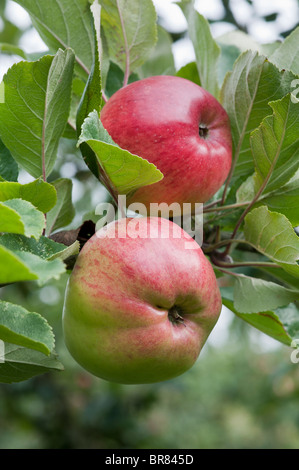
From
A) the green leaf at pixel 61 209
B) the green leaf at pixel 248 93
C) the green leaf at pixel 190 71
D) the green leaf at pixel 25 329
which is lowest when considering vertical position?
the green leaf at pixel 25 329

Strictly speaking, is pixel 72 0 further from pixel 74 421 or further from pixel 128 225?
pixel 74 421

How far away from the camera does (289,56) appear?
0.85 m

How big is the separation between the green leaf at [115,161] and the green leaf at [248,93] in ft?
0.80

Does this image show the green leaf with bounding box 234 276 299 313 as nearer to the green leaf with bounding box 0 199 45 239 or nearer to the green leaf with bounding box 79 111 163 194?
the green leaf with bounding box 79 111 163 194

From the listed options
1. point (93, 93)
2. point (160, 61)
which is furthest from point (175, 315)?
point (160, 61)

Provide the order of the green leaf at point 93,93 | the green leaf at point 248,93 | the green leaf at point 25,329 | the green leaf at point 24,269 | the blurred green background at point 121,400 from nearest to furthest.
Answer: the green leaf at point 24,269
the green leaf at point 25,329
the green leaf at point 93,93
the green leaf at point 248,93
the blurred green background at point 121,400

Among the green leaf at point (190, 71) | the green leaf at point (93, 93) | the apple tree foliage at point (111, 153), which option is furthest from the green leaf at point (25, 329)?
the green leaf at point (190, 71)

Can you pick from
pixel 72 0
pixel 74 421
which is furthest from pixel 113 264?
pixel 74 421

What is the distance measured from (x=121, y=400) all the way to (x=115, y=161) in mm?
2953

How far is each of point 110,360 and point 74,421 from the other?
2859mm

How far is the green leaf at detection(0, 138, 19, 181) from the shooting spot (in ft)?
2.53

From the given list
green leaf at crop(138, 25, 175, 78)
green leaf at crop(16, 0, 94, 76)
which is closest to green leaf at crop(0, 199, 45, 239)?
green leaf at crop(16, 0, 94, 76)

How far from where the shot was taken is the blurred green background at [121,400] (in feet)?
7.55

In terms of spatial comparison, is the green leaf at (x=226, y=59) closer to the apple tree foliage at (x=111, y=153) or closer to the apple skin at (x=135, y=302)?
the apple tree foliage at (x=111, y=153)
